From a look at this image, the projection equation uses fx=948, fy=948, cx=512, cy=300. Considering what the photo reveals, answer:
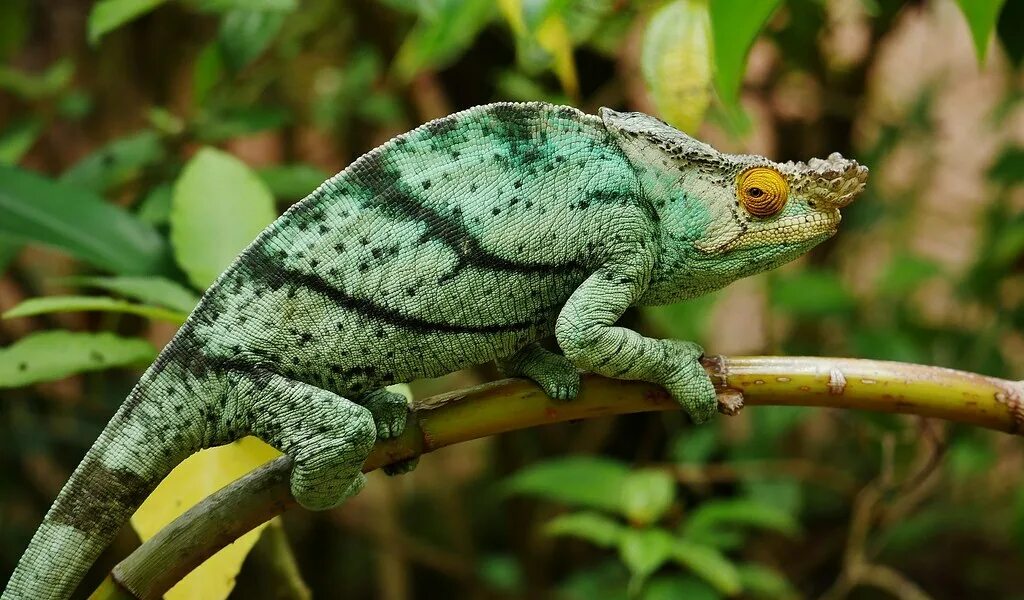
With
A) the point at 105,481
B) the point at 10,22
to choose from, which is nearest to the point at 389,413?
the point at 105,481

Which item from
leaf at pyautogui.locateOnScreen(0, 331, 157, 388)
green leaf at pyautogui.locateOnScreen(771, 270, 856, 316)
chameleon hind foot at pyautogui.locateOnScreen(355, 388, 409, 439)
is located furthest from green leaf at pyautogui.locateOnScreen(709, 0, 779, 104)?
green leaf at pyautogui.locateOnScreen(771, 270, 856, 316)

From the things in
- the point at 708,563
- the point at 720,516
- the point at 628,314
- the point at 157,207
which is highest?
the point at 157,207

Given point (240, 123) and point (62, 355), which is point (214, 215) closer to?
point (62, 355)

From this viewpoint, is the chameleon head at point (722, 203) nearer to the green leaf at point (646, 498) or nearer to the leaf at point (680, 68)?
the leaf at point (680, 68)

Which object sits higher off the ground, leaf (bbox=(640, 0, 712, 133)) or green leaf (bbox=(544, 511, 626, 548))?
leaf (bbox=(640, 0, 712, 133))

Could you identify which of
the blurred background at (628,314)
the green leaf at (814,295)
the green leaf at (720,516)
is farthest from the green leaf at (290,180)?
the green leaf at (814,295)

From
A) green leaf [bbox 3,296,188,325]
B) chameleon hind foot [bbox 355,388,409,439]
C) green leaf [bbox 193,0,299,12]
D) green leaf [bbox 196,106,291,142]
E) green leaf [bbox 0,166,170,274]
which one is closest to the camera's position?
chameleon hind foot [bbox 355,388,409,439]

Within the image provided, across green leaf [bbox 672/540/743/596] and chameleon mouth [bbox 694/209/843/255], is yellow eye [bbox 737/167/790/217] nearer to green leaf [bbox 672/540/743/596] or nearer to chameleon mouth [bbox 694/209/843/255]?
chameleon mouth [bbox 694/209/843/255]
